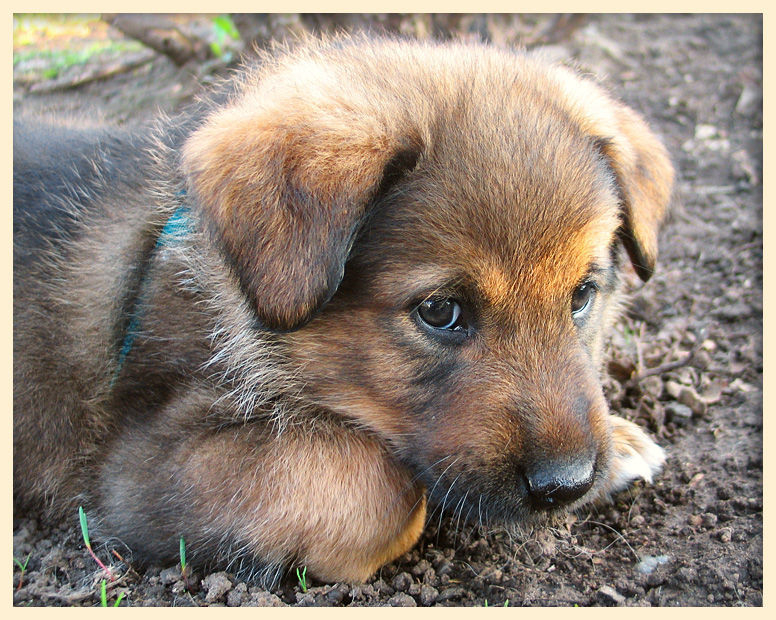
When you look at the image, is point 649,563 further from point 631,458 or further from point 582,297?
point 582,297

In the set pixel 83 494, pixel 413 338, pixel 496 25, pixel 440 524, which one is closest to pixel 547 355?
pixel 413 338

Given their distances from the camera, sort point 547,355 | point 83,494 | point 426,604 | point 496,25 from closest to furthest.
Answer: point 547,355 < point 426,604 < point 83,494 < point 496,25

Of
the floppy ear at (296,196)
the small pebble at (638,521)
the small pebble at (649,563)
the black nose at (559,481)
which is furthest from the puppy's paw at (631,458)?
the floppy ear at (296,196)

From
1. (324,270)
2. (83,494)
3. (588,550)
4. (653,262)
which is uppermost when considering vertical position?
(324,270)

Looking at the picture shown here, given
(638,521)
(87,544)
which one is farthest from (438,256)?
(87,544)

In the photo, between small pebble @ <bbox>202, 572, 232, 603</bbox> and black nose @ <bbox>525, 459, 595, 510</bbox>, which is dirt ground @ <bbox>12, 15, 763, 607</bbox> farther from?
black nose @ <bbox>525, 459, 595, 510</bbox>

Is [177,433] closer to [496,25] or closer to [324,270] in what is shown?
[324,270]
